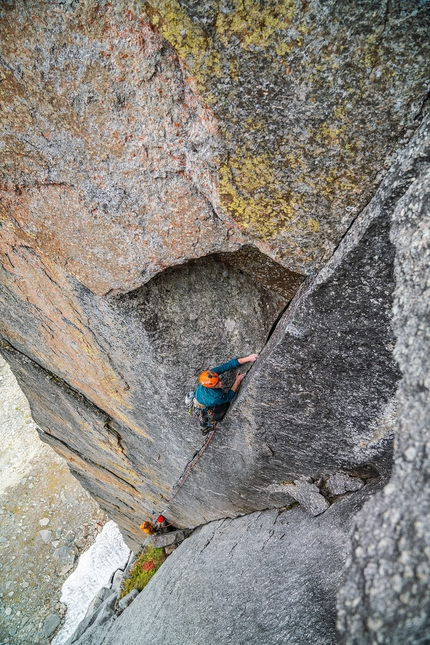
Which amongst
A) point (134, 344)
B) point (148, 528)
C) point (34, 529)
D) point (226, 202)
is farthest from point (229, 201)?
point (34, 529)

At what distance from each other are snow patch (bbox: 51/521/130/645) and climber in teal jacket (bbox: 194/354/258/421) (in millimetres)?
16018

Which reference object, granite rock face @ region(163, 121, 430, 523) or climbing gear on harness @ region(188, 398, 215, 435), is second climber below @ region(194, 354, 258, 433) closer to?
climbing gear on harness @ region(188, 398, 215, 435)

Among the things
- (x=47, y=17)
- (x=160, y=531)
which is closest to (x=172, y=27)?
(x=47, y=17)

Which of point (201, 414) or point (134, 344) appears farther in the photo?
point (201, 414)

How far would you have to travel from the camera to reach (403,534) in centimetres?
239

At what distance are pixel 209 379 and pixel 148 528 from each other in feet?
31.4

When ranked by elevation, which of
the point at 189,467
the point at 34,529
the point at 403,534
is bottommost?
the point at 34,529

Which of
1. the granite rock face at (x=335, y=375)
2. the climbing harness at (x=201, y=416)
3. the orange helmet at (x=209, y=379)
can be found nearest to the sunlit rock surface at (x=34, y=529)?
the climbing harness at (x=201, y=416)

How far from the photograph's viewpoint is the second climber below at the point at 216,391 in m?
6.34

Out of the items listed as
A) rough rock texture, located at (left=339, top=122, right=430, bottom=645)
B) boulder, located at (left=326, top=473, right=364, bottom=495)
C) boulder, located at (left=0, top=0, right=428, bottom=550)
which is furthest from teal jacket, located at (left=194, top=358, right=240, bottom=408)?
rough rock texture, located at (left=339, top=122, right=430, bottom=645)

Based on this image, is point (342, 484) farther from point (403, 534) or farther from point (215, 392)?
point (403, 534)

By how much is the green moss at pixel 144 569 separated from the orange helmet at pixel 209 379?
30.6ft

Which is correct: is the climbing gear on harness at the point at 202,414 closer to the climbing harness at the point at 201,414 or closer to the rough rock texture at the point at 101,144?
the climbing harness at the point at 201,414

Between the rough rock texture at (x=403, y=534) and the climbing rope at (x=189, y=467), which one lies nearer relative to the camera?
the rough rock texture at (x=403, y=534)
